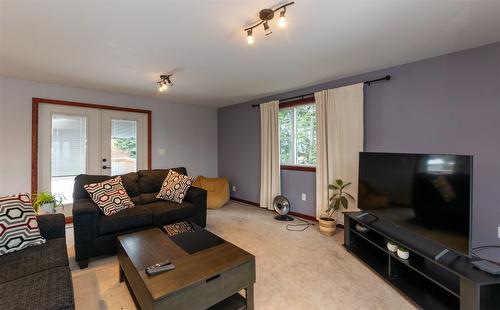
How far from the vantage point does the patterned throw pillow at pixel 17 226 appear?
5.32 feet

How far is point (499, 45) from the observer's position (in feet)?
7.06

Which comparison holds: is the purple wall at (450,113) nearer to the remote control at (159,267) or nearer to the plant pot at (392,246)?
the plant pot at (392,246)

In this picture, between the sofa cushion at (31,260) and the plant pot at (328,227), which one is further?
the plant pot at (328,227)

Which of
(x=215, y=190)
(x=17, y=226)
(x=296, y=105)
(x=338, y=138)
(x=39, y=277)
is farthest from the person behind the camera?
(x=215, y=190)

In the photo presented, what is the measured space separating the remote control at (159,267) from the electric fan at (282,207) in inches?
98.3

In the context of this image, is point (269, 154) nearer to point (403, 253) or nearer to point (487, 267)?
point (403, 253)

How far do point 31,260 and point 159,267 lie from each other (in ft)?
3.02

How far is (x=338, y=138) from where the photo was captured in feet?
10.8

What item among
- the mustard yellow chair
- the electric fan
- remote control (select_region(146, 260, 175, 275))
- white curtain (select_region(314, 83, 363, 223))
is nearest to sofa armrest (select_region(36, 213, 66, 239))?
remote control (select_region(146, 260, 175, 275))

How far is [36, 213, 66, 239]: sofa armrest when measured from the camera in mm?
1874

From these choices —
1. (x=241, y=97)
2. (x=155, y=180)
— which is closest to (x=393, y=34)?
(x=241, y=97)

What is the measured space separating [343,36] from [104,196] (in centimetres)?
311

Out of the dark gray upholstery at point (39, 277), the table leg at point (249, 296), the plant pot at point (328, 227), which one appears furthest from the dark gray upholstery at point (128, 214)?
the plant pot at point (328, 227)

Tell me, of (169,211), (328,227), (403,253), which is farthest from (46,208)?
(403,253)
